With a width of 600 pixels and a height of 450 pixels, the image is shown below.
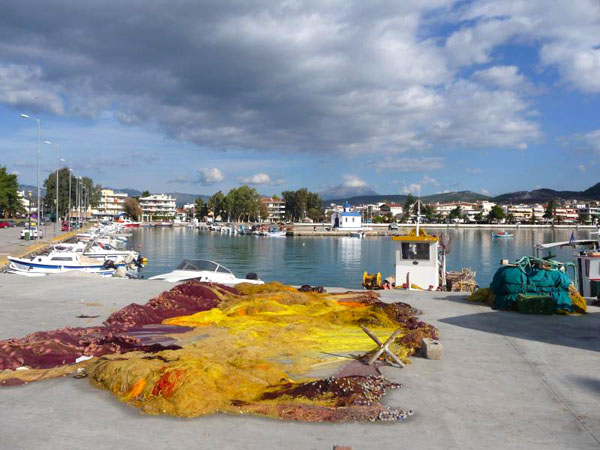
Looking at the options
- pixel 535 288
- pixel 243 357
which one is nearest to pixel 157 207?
pixel 535 288

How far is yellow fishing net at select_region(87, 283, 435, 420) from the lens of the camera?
214 inches

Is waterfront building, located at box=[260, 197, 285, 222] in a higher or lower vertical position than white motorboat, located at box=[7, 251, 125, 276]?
higher

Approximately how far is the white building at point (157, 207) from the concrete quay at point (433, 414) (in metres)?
161

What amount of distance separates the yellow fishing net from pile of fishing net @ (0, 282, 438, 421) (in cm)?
1

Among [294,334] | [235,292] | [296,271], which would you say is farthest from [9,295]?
[296,271]

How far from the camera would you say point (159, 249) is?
66188mm

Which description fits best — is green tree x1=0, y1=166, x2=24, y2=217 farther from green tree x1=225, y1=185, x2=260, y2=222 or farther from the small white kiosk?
the small white kiosk

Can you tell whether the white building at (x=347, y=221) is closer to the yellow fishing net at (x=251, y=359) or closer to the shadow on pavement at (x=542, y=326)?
the shadow on pavement at (x=542, y=326)

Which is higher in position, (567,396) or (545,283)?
(545,283)

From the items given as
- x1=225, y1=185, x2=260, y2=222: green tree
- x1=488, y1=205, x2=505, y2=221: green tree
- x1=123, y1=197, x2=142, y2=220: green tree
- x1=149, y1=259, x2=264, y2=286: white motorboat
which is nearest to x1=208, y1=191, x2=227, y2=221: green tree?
x1=225, y1=185, x2=260, y2=222: green tree

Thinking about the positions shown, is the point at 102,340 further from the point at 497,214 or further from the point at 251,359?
the point at 497,214

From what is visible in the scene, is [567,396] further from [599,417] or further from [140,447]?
[140,447]

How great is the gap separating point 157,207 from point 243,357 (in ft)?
561

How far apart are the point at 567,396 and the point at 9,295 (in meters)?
13.4
